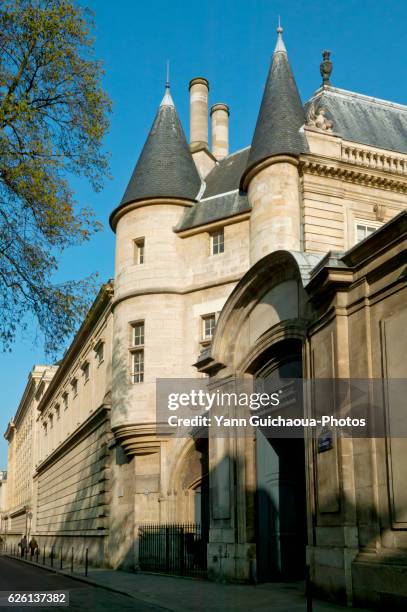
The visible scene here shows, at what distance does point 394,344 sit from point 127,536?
53.0ft

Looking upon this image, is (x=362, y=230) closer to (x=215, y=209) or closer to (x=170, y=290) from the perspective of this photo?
(x=215, y=209)

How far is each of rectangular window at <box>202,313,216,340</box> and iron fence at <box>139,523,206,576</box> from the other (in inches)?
237

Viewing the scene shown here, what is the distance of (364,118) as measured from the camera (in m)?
27.6

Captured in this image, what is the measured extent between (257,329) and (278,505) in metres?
3.86

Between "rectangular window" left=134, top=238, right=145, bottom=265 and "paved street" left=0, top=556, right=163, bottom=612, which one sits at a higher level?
"rectangular window" left=134, top=238, right=145, bottom=265

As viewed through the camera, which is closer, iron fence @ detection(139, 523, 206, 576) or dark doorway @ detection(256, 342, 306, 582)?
dark doorway @ detection(256, 342, 306, 582)

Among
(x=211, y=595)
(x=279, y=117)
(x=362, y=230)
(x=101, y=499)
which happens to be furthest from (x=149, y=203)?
(x=211, y=595)

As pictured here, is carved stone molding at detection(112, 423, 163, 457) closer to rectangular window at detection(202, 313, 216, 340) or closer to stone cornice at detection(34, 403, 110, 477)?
rectangular window at detection(202, 313, 216, 340)

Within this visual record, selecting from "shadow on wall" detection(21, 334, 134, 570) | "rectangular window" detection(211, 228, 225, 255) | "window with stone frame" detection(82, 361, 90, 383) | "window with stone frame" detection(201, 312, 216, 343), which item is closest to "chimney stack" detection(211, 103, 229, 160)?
"rectangular window" detection(211, 228, 225, 255)

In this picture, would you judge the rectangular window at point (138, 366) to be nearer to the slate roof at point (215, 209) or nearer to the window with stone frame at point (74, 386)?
the slate roof at point (215, 209)

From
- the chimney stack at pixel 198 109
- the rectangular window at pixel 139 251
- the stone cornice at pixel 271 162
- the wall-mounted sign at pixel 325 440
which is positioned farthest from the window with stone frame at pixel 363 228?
the wall-mounted sign at pixel 325 440

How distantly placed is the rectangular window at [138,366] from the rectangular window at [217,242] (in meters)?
4.21

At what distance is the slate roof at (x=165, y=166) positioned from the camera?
1045 inches

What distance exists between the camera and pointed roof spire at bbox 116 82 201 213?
26.5 meters
